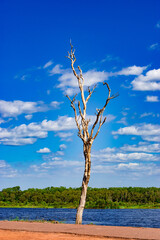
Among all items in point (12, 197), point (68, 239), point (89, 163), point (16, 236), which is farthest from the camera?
point (12, 197)

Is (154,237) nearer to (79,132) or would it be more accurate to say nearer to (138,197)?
(79,132)

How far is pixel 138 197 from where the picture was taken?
141750 mm

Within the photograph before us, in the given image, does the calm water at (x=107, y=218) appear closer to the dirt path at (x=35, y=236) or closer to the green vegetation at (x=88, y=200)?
the dirt path at (x=35, y=236)

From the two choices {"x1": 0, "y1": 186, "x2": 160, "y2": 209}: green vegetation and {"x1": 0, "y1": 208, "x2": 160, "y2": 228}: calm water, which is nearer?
{"x1": 0, "y1": 208, "x2": 160, "y2": 228}: calm water

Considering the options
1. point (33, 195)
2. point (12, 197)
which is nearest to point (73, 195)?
point (33, 195)

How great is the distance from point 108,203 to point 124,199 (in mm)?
17612

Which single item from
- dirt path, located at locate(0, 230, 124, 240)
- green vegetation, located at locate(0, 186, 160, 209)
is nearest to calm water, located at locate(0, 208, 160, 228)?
dirt path, located at locate(0, 230, 124, 240)

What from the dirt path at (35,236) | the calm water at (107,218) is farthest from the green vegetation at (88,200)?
the dirt path at (35,236)

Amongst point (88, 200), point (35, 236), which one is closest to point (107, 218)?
point (35, 236)

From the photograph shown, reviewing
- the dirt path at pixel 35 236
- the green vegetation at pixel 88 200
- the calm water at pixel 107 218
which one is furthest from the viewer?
the green vegetation at pixel 88 200

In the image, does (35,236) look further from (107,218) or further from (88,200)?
(88,200)

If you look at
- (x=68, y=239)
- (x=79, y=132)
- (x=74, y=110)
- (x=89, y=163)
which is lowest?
(x=68, y=239)

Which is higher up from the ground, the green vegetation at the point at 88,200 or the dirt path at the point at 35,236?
the green vegetation at the point at 88,200

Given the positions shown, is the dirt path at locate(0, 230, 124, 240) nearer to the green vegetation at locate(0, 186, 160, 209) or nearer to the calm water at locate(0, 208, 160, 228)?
the calm water at locate(0, 208, 160, 228)
